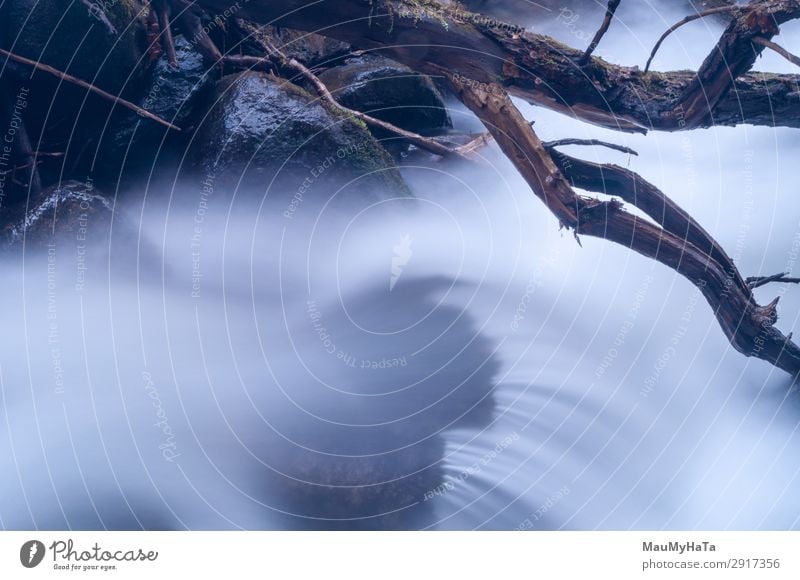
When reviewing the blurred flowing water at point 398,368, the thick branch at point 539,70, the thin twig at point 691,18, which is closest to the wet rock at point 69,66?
the blurred flowing water at point 398,368

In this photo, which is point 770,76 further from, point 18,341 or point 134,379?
point 18,341

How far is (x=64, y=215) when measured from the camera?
33.2 inches

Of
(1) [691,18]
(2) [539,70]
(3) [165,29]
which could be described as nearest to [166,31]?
(3) [165,29]

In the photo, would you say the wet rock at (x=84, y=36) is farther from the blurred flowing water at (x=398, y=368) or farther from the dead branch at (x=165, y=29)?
the blurred flowing water at (x=398, y=368)

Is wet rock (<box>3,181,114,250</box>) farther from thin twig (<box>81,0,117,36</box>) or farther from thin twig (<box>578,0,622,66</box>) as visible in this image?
thin twig (<box>578,0,622,66</box>)

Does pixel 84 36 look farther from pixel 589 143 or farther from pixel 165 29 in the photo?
pixel 589 143

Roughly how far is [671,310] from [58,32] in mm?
906

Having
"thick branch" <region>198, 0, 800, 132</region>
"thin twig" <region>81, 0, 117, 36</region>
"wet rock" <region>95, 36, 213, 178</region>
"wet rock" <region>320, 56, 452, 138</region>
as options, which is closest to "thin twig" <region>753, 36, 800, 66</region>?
"thick branch" <region>198, 0, 800, 132</region>

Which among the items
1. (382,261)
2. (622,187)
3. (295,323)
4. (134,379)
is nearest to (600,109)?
(622,187)

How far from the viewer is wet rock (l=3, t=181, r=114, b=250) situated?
841 mm

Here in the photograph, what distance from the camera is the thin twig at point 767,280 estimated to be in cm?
93

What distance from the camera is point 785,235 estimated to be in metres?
0.93

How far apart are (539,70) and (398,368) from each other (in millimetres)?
480

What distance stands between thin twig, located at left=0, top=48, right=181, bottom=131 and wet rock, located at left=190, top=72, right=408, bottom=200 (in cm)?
6
